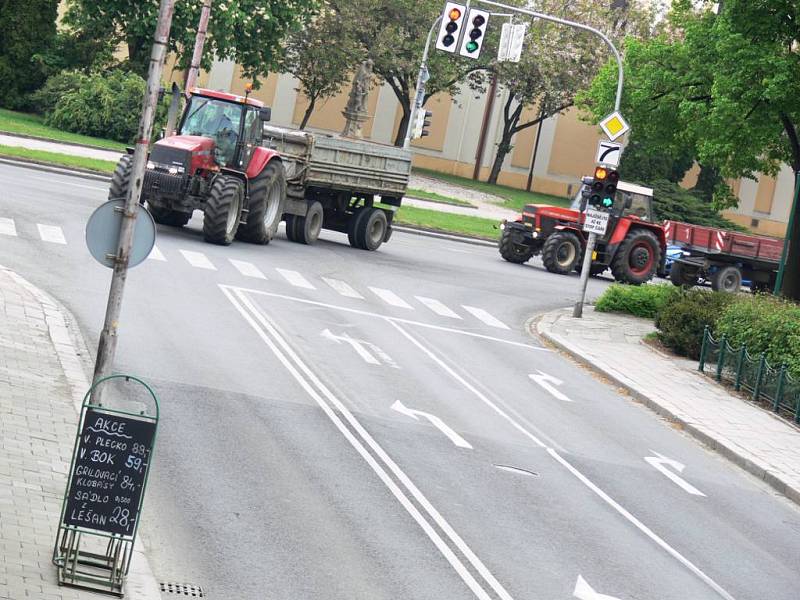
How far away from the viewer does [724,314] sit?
84.1ft

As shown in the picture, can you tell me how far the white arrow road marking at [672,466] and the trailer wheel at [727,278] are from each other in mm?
23535

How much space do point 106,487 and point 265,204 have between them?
2026 centimetres

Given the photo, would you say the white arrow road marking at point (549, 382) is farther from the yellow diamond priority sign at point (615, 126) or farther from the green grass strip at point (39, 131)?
the green grass strip at point (39, 131)

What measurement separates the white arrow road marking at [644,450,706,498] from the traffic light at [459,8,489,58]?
669 inches

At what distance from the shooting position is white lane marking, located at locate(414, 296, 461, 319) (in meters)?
26.5

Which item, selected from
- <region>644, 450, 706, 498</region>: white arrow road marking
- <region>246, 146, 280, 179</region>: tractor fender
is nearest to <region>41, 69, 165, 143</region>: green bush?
<region>246, 146, 280, 179</region>: tractor fender

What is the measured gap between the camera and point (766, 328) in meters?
23.8

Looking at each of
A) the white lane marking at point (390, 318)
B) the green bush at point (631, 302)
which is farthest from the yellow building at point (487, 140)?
the white lane marking at point (390, 318)

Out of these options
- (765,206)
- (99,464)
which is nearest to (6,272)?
(99,464)

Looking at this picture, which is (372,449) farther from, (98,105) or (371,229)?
(98,105)

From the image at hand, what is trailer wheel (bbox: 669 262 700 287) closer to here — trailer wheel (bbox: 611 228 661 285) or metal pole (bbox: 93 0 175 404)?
trailer wheel (bbox: 611 228 661 285)

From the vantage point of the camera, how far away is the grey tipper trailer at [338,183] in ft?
104

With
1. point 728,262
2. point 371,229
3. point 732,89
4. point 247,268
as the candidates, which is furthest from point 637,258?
point 247,268

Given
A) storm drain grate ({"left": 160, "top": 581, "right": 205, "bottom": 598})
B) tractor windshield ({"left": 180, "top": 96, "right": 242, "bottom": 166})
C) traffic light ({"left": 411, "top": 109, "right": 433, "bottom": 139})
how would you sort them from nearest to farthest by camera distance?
storm drain grate ({"left": 160, "top": 581, "right": 205, "bottom": 598}), tractor windshield ({"left": 180, "top": 96, "right": 242, "bottom": 166}), traffic light ({"left": 411, "top": 109, "right": 433, "bottom": 139})
